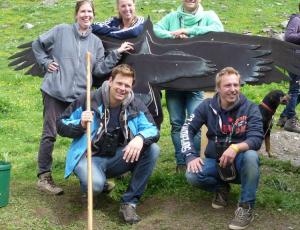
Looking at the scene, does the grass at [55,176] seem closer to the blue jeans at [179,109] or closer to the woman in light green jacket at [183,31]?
the blue jeans at [179,109]

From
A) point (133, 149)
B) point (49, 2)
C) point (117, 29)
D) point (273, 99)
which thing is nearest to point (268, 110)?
point (273, 99)

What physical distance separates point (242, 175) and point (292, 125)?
15.7 feet

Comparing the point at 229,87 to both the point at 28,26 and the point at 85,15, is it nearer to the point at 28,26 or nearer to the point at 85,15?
the point at 85,15

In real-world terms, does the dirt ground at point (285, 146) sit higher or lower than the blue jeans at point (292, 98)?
lower

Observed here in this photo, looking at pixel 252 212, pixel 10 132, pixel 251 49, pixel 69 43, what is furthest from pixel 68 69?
pixel 10 132

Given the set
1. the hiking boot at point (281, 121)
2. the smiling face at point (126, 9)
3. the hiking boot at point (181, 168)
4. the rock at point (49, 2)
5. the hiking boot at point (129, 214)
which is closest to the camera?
the hiking boot at point (129, 214)

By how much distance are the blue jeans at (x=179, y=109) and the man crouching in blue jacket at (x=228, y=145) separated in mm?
958

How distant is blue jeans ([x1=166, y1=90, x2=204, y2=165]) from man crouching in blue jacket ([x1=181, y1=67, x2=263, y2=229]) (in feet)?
3.14

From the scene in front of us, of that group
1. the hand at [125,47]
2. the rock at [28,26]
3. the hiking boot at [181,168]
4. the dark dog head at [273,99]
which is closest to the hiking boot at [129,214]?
the hiking boot at [181,168]

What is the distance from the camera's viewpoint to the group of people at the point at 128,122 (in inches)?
236

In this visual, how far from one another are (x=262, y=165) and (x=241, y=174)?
2.17m

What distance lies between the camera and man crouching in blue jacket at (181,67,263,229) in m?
5.92

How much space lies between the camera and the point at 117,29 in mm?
7355

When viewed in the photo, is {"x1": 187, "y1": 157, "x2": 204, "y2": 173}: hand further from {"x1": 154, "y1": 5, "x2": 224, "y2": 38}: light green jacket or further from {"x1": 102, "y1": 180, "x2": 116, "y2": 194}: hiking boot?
{"x1": 154, "y1": 5, "x2": 224, "y2": 38}: light green jacket
